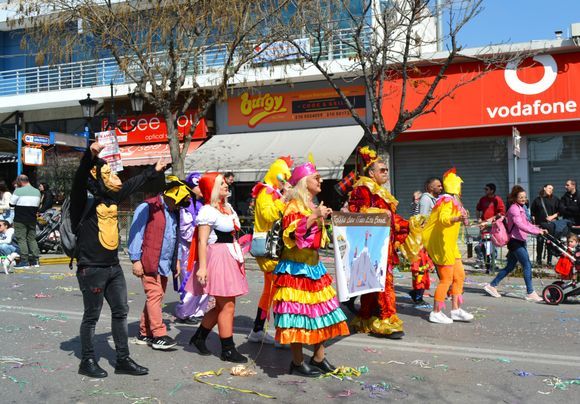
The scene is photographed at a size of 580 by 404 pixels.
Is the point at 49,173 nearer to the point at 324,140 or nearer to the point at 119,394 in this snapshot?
the point at 324,140

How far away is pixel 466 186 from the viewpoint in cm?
1905

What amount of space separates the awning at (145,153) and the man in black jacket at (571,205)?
1219 centimetres

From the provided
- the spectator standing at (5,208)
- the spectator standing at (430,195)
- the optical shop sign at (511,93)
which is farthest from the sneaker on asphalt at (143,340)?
the optical shop sign at (511,93)

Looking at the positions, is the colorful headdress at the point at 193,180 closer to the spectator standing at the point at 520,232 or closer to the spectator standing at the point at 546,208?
the spectator standing at the point at 520,232

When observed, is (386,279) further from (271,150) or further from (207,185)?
(271,150)

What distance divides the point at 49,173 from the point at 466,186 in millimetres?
16385

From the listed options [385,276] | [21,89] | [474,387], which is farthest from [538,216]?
[21,89]

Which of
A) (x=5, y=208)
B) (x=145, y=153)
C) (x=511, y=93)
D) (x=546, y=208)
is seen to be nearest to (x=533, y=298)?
(x=546, y=208)

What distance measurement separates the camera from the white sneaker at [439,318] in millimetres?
7465

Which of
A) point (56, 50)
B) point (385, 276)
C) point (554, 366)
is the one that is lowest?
point (554, 366)

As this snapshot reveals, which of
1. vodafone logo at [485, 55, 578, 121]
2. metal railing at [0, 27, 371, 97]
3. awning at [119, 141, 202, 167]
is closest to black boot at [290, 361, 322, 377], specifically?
vodafone logo at [485, 55, 578, 121]

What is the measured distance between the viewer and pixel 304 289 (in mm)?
5113

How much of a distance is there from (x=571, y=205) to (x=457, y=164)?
19.0ft

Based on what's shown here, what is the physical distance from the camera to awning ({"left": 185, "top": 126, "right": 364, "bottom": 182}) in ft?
59.3
